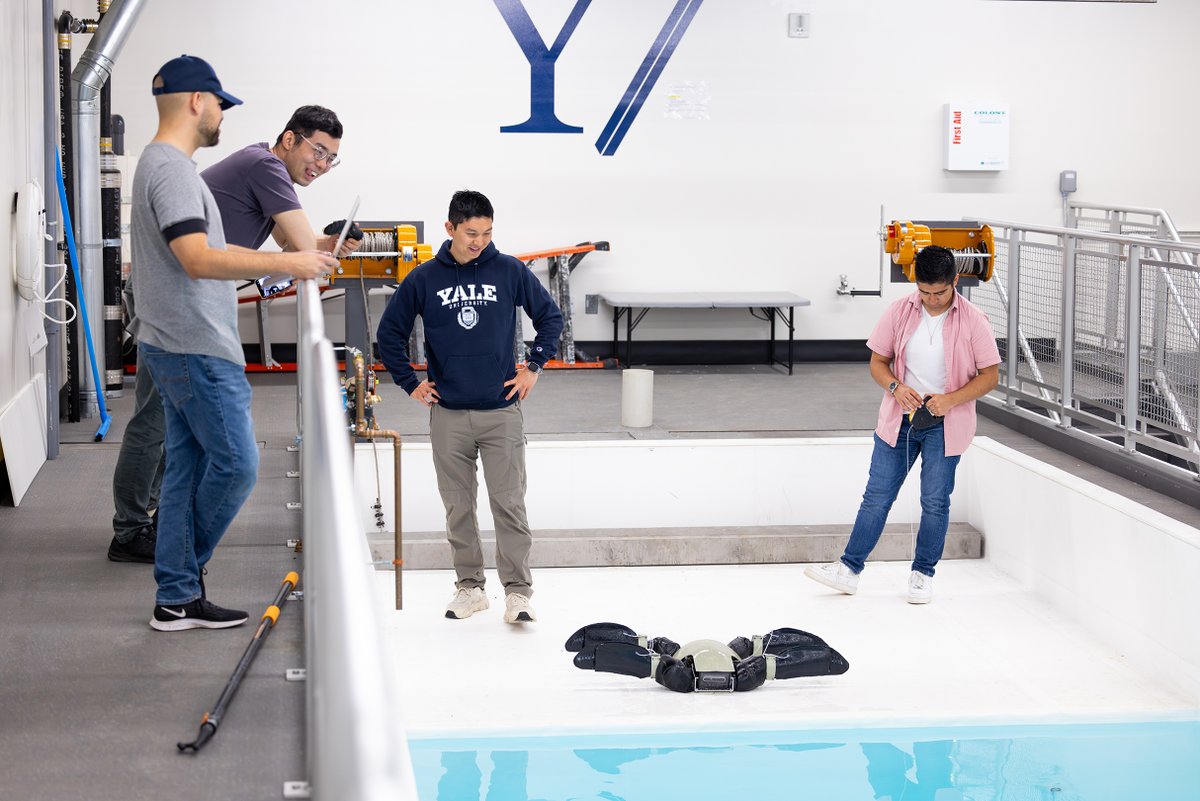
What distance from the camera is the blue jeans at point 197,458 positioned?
313cm

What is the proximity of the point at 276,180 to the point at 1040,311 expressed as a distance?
195 inches

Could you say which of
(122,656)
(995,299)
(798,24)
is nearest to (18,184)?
(122,656)

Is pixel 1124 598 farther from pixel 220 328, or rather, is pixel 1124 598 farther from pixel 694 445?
pixel 220 328

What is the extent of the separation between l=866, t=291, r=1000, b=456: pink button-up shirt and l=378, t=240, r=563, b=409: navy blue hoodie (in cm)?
154

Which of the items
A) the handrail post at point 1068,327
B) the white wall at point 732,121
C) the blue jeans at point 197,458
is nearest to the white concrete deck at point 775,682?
the handrail post at point 1068,327

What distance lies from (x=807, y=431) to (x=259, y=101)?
14.9ft

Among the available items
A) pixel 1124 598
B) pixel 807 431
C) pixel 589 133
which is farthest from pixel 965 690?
pixel 589 133

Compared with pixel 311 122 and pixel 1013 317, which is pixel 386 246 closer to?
pixel 1013 317

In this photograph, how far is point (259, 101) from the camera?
9117mm

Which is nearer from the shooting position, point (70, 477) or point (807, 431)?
point (70, 477)

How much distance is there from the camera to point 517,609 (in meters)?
5.21

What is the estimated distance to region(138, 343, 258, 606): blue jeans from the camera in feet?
10.3

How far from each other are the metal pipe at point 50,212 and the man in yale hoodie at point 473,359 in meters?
1.70

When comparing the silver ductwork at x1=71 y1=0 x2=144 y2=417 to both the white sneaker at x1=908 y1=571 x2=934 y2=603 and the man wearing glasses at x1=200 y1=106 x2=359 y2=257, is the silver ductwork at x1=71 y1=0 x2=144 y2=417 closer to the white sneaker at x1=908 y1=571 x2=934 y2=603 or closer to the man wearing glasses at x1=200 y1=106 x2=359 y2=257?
the man wearing glasses at x1=200 y1=106 x2=359 y2=257
